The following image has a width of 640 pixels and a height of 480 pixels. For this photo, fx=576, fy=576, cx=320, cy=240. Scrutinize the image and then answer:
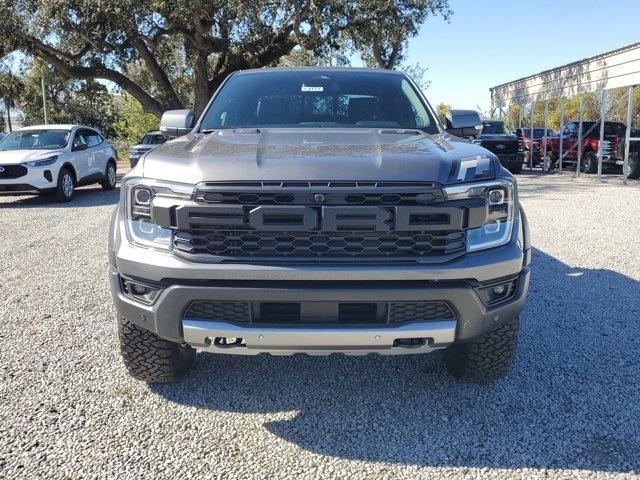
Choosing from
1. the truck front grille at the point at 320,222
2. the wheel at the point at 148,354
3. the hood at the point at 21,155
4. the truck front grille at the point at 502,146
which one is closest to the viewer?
the truck front grille at the point at 320,222

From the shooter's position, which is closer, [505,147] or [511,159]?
[505,147]

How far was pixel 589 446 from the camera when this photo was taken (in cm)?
266

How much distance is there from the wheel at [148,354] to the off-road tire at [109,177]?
12.4m

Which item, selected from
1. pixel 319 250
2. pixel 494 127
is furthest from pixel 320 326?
pixel 494 127

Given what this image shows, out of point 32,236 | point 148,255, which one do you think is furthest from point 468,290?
point 32,236

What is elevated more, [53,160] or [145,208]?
[145,208]

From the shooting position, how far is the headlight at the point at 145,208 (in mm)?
2615

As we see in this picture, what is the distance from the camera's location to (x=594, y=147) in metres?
19.0

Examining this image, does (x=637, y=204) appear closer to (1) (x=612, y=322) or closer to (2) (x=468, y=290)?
(1) (x=612, y=322)

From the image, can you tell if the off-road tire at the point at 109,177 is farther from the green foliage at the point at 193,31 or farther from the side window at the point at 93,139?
the green foliage at the point at 193,31

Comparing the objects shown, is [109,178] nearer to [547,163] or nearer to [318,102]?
[318,102]

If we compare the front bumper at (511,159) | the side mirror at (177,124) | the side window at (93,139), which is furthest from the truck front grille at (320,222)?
the front bumper at (511,159)

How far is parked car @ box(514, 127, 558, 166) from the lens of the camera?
2291 cm

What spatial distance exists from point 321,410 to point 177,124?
2.16 meters
